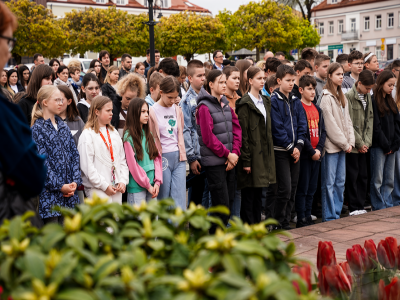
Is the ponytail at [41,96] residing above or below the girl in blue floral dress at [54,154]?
above

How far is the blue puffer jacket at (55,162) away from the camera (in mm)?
4895

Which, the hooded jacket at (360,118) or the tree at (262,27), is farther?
the tree at (262,27)

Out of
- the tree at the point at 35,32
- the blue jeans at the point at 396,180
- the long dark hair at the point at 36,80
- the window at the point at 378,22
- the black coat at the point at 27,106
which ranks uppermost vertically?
the window at the point at 378,22

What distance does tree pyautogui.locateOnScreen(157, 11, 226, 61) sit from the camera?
39.1 meters

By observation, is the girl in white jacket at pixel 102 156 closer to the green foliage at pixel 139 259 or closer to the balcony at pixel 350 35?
the green foliage at pixel 139 259

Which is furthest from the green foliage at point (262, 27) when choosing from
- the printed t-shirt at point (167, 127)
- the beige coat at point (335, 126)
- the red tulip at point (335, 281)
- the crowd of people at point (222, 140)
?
the red tulip at point (335, 281)

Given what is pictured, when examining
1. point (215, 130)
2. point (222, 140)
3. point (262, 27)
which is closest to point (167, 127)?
point (215, 130)

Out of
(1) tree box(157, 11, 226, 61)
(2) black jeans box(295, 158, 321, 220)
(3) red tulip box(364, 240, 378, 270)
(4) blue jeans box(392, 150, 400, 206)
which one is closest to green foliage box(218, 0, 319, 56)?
(1) tree box(157, 11, 226, 61)

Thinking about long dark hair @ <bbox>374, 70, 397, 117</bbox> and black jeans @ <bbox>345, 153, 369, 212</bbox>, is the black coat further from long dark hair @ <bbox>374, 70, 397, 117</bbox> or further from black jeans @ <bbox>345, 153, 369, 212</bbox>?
long dark hair @ <bbox>374, 70, 397, 117</bbox>

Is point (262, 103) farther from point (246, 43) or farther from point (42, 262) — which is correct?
point (246, 43)

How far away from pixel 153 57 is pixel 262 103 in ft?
27.2

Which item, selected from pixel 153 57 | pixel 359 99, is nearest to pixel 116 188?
pixel 359 99

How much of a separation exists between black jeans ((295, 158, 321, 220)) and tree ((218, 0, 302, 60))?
1525 inches

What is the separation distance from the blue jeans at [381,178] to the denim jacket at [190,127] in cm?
323
